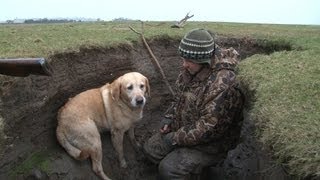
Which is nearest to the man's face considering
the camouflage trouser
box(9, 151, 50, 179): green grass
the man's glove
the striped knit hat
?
the striped knit hat

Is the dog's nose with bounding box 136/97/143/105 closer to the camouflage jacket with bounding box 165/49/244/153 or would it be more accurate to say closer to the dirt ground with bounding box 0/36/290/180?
the camouflage jacket with bounding box 165/49/244/153

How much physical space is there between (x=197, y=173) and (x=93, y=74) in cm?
304

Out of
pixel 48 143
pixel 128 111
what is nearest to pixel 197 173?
pixel 128 111

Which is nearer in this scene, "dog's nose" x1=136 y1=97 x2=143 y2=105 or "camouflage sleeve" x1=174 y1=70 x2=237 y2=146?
"camouflage sleeve" x1=174 y1=70 x2=237 y2=146

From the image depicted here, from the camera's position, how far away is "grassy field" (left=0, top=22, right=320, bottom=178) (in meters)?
4.68

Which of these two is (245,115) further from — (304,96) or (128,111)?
(128,111)

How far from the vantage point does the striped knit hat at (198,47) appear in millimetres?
6707

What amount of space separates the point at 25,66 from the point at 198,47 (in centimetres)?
412

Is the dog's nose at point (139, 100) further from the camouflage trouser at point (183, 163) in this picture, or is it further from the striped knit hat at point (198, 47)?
the striped knit hat at point (198, 47)

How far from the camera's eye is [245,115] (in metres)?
7.52

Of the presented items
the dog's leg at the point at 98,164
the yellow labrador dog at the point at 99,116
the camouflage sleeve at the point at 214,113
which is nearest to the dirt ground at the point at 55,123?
the dog's leg at the point at 98,164

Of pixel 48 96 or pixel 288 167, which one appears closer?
pixel 288 167

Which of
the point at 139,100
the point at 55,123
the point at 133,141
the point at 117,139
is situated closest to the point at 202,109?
the point at 139,100

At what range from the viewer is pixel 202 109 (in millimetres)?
6883
